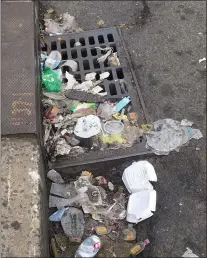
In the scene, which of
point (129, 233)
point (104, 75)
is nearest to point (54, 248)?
point (129, 233)

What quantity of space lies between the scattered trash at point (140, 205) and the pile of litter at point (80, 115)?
13.8 inches

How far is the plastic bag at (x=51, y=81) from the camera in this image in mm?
2939

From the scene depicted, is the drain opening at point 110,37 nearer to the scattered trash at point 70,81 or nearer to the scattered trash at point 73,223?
the scattered trash at point 70,81

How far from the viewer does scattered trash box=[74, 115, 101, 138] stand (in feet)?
8.93

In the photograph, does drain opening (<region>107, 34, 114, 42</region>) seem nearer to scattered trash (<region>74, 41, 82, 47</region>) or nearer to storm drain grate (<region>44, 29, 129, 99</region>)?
storm drain grate (<region>44, 29, 129, 99</region>)

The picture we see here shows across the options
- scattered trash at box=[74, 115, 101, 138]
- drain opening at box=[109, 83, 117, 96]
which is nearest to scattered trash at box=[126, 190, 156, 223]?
scattered trash at box=[74, 115, 101, 138]

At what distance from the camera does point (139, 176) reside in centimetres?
257

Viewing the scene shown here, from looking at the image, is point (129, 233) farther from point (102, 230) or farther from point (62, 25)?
point (62, 25)

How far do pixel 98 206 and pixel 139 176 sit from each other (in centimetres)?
30

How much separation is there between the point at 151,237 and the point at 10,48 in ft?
4.94

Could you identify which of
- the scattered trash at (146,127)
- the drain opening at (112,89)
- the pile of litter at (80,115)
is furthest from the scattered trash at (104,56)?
the scattered trash at (146,127)

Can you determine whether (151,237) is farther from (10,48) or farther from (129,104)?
(10,48)

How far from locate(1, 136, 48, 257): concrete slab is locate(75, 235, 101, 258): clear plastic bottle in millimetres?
195

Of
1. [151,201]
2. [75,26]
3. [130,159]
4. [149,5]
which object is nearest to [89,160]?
[130,159]
